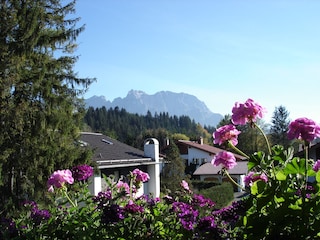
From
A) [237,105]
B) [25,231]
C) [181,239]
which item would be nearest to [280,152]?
[237,105]

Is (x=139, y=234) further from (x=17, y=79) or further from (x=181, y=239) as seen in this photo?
(x=17, y=79)

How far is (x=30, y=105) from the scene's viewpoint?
12.6 meters

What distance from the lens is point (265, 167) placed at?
2.17m

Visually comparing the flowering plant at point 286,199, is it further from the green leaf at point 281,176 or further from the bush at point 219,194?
→ the bush at point 219,194

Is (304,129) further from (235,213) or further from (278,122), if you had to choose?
(278,122)

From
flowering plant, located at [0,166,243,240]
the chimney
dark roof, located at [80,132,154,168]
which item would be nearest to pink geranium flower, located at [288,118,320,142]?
flowering plant, located at [0,166,243,240]

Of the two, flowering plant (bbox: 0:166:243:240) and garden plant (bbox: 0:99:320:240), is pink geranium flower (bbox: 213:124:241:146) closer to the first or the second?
garden plant (bbox: 0:99:320:240)

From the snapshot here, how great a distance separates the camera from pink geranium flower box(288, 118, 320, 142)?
228 centimetres

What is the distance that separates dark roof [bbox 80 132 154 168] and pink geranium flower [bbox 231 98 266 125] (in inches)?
650

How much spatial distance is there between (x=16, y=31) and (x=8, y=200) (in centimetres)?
521

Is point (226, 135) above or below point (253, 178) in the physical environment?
above

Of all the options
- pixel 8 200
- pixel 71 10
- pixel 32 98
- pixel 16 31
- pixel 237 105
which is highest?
pixel 71 10

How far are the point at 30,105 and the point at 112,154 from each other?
9925 mm

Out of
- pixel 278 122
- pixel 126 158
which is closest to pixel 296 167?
pixel 126 158
